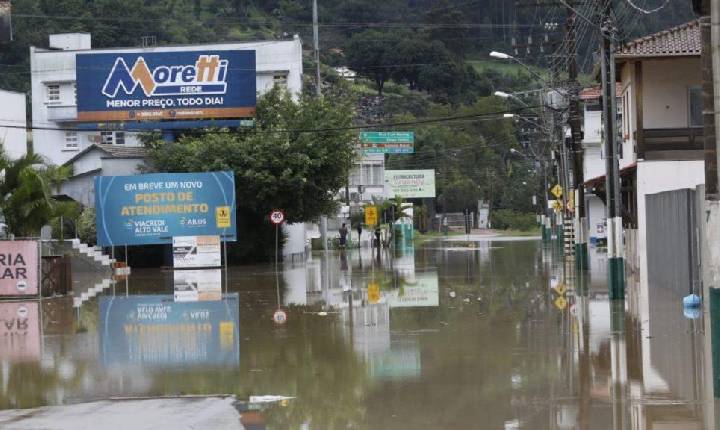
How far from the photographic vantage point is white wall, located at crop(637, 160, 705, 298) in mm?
34469

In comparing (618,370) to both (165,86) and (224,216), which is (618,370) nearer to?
(224,216)

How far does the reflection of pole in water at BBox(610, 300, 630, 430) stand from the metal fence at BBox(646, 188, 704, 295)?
1837 mm

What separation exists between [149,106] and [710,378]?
42723mm

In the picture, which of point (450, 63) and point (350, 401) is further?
point (450, 63)

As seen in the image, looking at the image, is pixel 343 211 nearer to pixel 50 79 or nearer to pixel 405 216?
pixel 405 216

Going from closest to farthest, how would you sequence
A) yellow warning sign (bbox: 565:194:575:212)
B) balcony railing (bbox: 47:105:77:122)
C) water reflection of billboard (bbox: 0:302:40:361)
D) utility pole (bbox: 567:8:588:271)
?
1. water reflection of billboard (bbox: 0:302:40:361)
2. utility pole (bbox: 567:8:588:271)
3. yellow warning sign (bbox: 565:194:575:212)
4. balcony railing (bbox: 47:105:77:122)

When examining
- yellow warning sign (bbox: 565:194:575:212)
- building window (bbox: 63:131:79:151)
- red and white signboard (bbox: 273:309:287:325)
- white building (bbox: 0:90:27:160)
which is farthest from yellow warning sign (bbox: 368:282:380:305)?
building window (bbox: 63:131:79:151)

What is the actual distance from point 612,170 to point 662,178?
8.31 m

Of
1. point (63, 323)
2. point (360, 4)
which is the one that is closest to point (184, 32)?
point (360, 4)

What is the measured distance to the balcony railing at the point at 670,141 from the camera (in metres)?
35.2

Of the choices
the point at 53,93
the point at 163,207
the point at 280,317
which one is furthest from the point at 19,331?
the point at 53,93

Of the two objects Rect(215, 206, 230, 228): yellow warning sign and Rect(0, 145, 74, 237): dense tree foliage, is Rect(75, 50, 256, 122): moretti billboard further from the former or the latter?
Rect(0, 145, 74, 237): dense tree foliage

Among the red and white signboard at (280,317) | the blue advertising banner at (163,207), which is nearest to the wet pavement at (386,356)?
the red and white signboard at (280,317)

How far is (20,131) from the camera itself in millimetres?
64625
